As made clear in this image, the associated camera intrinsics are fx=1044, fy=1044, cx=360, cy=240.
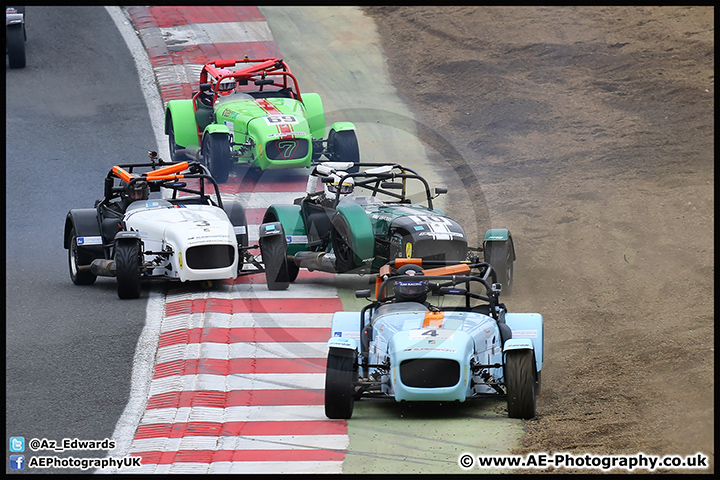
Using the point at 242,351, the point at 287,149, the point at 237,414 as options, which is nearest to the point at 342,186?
the point at 242,351

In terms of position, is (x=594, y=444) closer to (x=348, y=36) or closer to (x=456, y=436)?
(x=456, y=436)

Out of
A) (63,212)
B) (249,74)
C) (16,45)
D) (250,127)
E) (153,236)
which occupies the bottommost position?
(63,212)

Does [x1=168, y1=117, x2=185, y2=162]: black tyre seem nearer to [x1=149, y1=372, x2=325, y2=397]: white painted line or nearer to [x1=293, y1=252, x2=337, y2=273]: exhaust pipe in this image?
[x1=293, y1=252, x2=337, y2=273]: exhaust pipe

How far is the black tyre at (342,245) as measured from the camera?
1559 centimetres

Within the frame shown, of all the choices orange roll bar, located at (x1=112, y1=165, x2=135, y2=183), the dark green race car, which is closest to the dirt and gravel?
the dark green race car

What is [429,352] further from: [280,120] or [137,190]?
[280,120]

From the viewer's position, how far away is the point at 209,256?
15664 mm

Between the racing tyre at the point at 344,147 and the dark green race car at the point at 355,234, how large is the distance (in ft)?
13.7

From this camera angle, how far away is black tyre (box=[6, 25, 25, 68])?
88.2 feet

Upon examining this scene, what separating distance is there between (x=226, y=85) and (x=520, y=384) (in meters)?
13.2

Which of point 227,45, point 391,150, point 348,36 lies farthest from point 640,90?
point 227,45

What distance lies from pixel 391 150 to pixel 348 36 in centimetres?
693

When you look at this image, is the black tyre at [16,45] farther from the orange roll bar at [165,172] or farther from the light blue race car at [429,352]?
the light blue race car at [429,352]

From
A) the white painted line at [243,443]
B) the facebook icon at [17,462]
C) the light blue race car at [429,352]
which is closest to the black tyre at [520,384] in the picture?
the light blue race car at [429,352]
